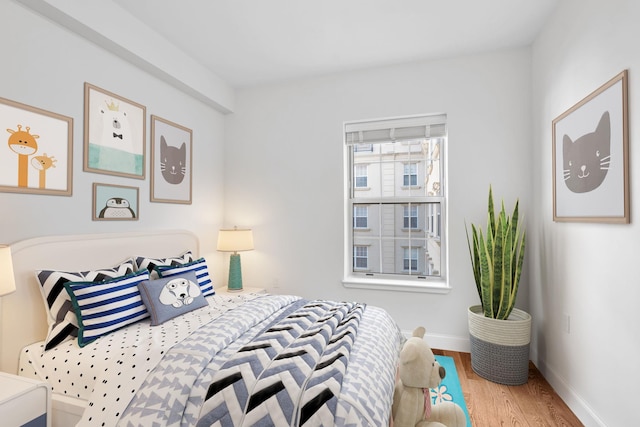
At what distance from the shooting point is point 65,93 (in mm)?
2078

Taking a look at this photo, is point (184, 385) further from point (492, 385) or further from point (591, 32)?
point (591, 32)

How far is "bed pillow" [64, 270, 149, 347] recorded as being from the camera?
1755 millimetres

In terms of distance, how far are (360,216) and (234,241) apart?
134 cm

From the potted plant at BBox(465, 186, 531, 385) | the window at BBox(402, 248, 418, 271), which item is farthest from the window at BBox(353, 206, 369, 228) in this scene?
the potted plant at BBox(465, 186, 531, 385)

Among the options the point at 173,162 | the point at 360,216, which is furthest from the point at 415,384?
the point at 173,162

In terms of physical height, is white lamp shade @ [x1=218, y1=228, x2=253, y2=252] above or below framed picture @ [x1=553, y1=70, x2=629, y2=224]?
below

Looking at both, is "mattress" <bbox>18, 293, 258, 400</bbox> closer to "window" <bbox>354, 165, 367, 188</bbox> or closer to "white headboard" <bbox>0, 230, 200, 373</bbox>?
"white headboard" <bbox>0, 230, 200, 373</bbox>

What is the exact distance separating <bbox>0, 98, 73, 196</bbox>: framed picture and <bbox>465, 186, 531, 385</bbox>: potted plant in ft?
9.64

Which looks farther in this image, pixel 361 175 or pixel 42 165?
pixel 361 175

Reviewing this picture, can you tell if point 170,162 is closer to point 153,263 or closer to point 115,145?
point 115,145

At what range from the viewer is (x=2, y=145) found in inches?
69.3

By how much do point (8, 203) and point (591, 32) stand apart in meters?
3.45

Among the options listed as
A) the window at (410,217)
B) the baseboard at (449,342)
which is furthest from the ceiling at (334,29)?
the baseboard at (449,342)

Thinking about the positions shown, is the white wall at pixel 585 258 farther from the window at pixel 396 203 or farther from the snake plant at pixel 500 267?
the window at pixel 396 203
